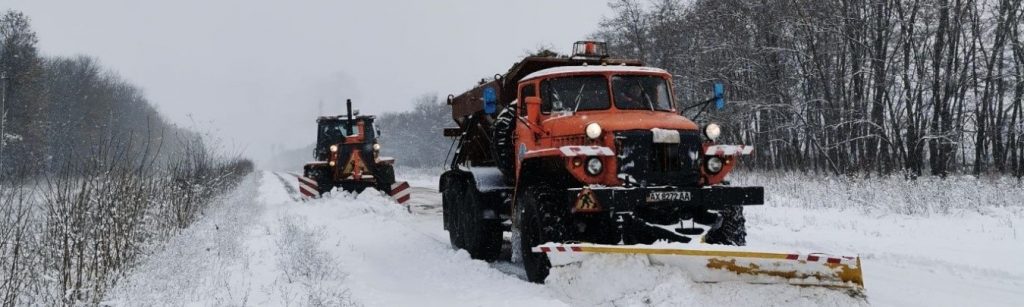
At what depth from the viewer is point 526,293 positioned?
5871 millimetres

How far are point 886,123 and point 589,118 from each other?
53.1 feet

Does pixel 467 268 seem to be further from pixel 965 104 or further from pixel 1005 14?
pixel 965 104

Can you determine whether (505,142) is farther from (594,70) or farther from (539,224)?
(539,224)

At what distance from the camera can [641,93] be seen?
720 cm

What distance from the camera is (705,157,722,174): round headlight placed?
6.39 meters

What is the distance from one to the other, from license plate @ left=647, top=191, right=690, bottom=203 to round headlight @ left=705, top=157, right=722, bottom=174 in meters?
0.68

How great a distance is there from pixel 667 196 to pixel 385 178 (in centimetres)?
1197

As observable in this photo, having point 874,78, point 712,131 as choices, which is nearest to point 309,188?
point 712,131

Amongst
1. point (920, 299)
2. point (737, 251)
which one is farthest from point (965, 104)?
point (737, 251)

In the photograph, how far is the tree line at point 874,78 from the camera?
17641mm

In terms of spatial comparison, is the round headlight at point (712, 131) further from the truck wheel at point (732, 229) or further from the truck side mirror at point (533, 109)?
the truck side mirror at point (533, 109)

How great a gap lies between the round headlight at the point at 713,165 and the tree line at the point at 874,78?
10.9m

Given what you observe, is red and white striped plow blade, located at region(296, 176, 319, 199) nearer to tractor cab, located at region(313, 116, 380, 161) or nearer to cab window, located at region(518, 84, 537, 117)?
tractor cab, located at region(313, 116, 380, 161)

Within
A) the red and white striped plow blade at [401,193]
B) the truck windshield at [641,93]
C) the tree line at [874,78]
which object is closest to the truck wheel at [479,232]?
the truck windshield at [641,93]
